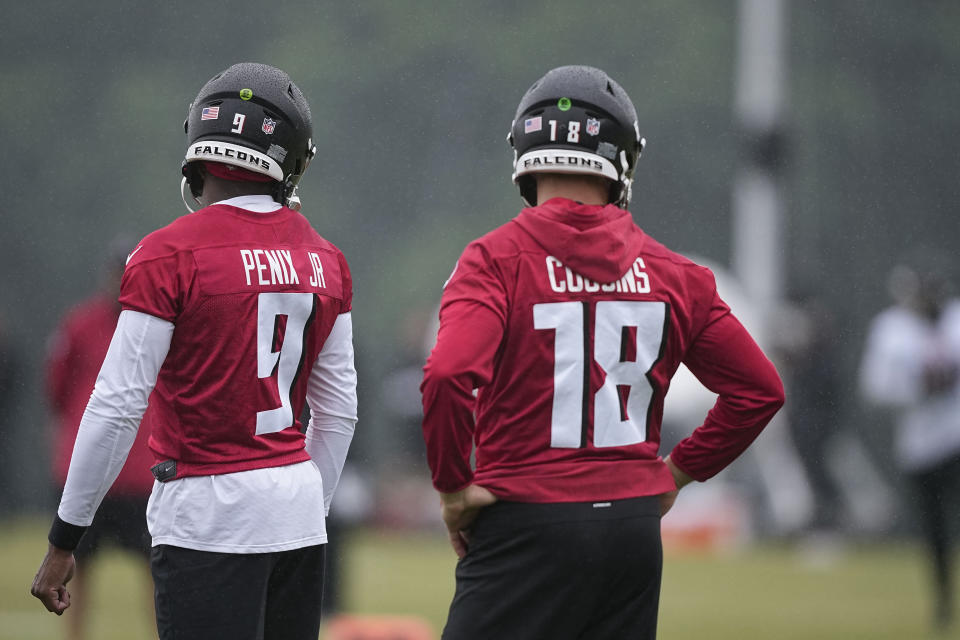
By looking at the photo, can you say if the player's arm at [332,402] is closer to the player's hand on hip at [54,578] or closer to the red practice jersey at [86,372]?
the player's hand on hip at [54,578]

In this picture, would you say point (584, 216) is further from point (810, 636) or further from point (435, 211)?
point (435, 211)

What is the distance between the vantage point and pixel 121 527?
7.55 meters

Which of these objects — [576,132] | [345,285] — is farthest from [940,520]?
[345,285]

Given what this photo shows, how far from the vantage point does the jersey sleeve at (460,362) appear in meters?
3.73

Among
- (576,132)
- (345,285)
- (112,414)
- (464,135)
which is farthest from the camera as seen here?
(464,135)

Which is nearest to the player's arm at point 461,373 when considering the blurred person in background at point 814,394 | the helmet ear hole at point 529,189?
the helmet ear hole at point 529,189

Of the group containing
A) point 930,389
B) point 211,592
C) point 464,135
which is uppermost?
point 464,135

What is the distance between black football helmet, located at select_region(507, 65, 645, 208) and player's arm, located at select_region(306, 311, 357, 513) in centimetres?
69

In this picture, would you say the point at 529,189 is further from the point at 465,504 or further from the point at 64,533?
the point at 64,533

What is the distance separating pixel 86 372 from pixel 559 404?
445cm

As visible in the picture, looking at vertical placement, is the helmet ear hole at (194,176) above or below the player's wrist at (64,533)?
above

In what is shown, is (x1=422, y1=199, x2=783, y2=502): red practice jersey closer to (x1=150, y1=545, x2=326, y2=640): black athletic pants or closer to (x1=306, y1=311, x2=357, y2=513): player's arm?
(x1=306, y1=311, x2=357, y2=513): player's arm

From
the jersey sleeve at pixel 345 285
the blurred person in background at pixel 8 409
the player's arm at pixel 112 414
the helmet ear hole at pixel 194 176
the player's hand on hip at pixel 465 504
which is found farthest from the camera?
the blurred person in background at pixel 8 409

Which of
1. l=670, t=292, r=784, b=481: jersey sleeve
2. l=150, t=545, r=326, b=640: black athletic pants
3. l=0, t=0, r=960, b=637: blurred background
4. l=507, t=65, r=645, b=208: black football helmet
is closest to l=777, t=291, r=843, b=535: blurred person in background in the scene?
l=0, t=0, r=960, b=637: blurred background
